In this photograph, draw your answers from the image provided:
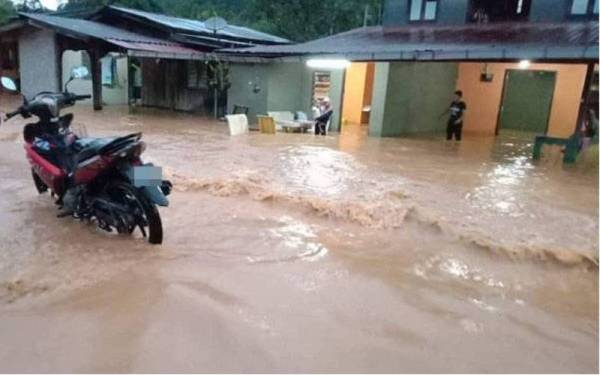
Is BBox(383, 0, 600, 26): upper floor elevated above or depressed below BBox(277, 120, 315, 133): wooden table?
above

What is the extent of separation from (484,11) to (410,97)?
10.4ft

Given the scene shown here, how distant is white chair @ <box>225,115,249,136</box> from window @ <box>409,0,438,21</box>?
6.40 metres

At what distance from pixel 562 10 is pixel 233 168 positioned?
9.76m

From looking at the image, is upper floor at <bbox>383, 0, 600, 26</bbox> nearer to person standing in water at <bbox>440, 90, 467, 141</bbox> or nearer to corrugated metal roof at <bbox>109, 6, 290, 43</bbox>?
person standing in water at <bbox>440, 90, 467, 141</bbox>

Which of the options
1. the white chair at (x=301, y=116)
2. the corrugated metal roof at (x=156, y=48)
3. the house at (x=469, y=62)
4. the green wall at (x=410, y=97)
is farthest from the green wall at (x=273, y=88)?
the green wall at (x=410, y=97)

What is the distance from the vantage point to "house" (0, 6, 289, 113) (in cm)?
1564

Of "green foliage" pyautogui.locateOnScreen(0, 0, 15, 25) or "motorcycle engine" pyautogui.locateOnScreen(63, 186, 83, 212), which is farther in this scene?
"green foliage" pyautogui.locateOnScreen(0, 0, 15, 25)

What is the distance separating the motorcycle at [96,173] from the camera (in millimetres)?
4211

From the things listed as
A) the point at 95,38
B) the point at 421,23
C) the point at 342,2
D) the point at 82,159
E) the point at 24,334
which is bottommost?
the point at 24,334

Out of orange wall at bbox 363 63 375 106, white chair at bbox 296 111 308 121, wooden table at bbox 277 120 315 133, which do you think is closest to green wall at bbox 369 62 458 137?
wooden table at bbox 277 120 315 133

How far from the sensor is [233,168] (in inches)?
312

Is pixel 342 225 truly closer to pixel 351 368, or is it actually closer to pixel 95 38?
pixel 351 368

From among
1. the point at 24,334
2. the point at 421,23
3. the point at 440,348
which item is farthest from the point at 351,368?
the point at 421,23

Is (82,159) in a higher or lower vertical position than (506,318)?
higher
